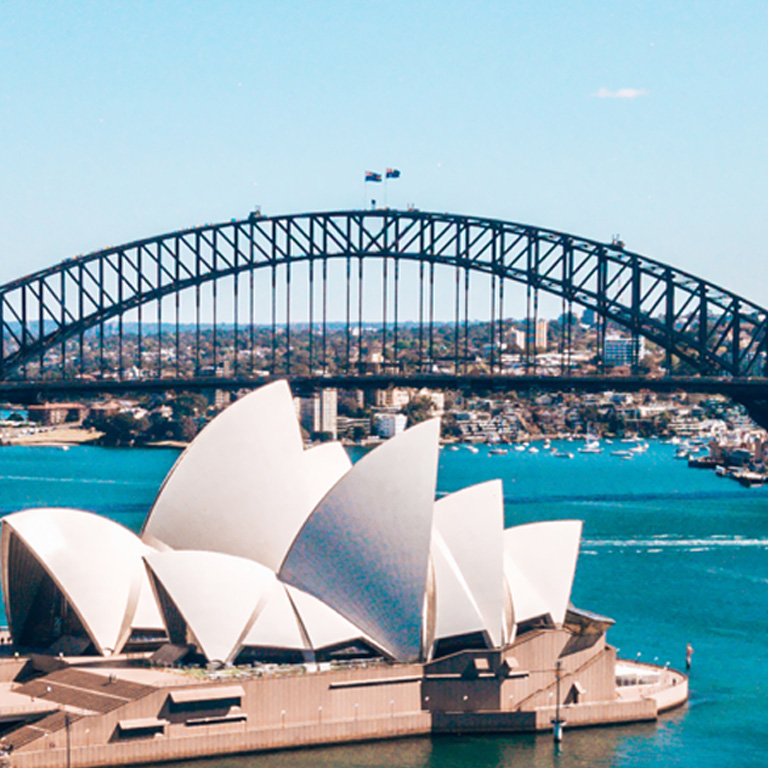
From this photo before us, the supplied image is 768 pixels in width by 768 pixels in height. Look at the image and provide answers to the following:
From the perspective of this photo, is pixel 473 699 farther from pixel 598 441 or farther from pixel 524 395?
pixel 524 395

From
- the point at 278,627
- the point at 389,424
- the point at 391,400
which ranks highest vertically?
the point at 278,627

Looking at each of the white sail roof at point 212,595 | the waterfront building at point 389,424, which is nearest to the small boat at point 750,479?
the waterfront building at point 389,424

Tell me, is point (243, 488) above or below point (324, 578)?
above

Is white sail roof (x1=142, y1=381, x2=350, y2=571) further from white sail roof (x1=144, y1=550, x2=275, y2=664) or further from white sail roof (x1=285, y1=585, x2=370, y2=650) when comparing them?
white sail roof (x1=144, y1=550, x2=275, y2=664)

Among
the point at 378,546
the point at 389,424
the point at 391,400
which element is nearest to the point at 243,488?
the point at 378,546

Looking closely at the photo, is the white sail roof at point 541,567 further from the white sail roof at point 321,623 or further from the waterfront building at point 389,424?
the waterfront building at point 389,424

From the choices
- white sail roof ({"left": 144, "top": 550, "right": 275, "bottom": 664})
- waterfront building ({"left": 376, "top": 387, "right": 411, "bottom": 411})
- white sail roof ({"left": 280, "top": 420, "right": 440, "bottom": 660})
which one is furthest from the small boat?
white sail roof ({"left": 144, "top": 550, "right": 275, "bottom": 664})

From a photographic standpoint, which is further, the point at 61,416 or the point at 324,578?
the point at 61,416

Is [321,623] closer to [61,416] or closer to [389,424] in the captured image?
[389,424]
